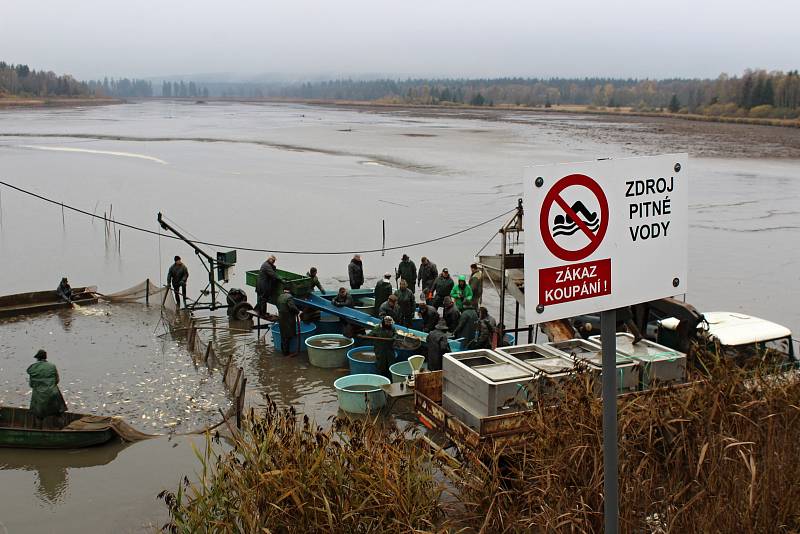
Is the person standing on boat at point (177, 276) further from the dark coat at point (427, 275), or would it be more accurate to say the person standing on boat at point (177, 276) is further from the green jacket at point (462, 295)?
the green jacket at point (462, 295)

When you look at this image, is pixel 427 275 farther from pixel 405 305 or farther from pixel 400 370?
pixel 400 370

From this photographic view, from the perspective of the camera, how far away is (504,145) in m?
67.3

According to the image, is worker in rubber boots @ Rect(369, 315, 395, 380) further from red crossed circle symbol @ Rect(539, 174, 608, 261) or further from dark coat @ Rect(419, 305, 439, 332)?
red crossed circle symbol @ Rect(539, 174, 608, 261)

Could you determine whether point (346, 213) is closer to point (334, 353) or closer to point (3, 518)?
point (334, 353)

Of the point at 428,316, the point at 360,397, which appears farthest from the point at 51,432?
the point at 428,316

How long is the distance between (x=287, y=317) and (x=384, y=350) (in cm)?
262

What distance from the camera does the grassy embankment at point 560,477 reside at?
599 cm

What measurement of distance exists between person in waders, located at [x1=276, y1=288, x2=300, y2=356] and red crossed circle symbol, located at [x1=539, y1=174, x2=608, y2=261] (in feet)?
37.8

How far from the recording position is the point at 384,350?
12.7 meters

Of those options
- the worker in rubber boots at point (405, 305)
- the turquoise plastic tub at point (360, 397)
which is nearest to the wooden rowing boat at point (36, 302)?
the worker in rubber boots at point (405, 305)

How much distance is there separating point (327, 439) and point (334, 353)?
275 inches

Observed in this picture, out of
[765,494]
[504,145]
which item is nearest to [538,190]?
[765,494]

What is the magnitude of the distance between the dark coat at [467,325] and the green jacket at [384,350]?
1216 millimetres

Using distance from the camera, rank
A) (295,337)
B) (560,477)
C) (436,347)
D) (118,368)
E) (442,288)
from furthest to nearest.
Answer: (442,288), (295,337), (118,368), (436,347), (560,477)
